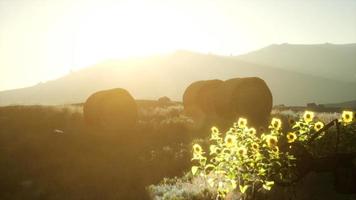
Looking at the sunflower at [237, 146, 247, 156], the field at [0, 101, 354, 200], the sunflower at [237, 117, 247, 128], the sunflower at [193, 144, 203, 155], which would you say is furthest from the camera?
the field at [0, 101, 354, 200]

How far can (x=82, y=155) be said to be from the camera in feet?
57.0

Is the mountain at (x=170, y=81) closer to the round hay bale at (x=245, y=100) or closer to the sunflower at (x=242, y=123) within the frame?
the round hay bale at (x=245, y=100)

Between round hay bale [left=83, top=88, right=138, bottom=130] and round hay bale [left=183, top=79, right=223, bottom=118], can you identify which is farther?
round hay bale [left=183, top=79, right=223, bottom=118]

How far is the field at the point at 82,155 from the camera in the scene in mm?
12531

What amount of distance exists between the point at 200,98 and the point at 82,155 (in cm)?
1202

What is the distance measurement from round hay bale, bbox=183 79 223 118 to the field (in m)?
1.76

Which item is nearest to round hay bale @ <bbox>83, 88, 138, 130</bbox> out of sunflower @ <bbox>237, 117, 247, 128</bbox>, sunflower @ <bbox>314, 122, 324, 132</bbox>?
sunflower @ <bbox>237, 117, 247, 128</bbox>

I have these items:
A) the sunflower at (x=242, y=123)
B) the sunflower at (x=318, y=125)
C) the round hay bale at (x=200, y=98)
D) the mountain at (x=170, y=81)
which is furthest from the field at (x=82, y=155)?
the mountain at (x=170, y=81)

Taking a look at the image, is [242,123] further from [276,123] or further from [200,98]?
[200,98]

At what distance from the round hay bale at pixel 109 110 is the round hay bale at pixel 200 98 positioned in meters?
5.31

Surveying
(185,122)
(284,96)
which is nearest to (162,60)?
(284,96)

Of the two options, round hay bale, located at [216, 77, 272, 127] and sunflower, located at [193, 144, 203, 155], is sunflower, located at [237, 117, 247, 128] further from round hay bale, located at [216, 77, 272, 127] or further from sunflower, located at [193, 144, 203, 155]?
round hay bale, located at [216, 77, 272, 127]

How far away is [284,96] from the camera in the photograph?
485ft

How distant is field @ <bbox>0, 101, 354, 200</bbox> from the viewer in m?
12.5
